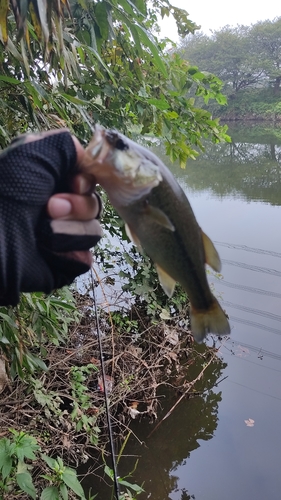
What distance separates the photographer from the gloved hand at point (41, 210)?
1027 mm

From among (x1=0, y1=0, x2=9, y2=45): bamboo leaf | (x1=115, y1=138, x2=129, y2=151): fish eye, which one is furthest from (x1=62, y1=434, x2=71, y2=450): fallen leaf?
(x1=0, y1=0, x2=9, y2=45): bamboo leaf

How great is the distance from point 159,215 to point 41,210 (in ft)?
1.14

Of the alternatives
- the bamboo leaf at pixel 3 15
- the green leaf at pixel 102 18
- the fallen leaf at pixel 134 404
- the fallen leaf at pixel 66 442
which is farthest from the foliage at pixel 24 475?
the green leaf at pixel 102 18

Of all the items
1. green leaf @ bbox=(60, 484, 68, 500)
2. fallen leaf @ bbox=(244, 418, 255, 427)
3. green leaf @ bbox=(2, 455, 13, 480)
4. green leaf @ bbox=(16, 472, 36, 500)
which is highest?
green leaf @ bbox=(2, 455, 13, 480)

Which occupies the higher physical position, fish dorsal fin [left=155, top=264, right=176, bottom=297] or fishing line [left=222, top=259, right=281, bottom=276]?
fish dorsal fin [left=155, top=264, right=176, bottom=297]

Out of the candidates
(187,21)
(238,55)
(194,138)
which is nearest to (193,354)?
(194,138)

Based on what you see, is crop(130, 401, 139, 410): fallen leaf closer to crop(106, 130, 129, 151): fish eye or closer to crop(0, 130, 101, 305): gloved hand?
crop(0, 130, 101, 305): gloved hand

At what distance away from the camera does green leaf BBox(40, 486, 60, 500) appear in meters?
2.16

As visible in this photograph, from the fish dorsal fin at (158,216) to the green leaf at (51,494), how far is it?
1854 mm

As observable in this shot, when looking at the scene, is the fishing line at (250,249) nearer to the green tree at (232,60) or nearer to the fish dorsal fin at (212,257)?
the fish dorsal fin at (212,257)

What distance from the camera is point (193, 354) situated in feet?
16.5

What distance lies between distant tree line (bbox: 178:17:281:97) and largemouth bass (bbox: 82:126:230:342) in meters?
44.5

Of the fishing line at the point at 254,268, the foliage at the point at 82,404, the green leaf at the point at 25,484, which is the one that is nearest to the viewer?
the green leaf at the point at 25,484

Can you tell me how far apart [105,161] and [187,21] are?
112 inches
